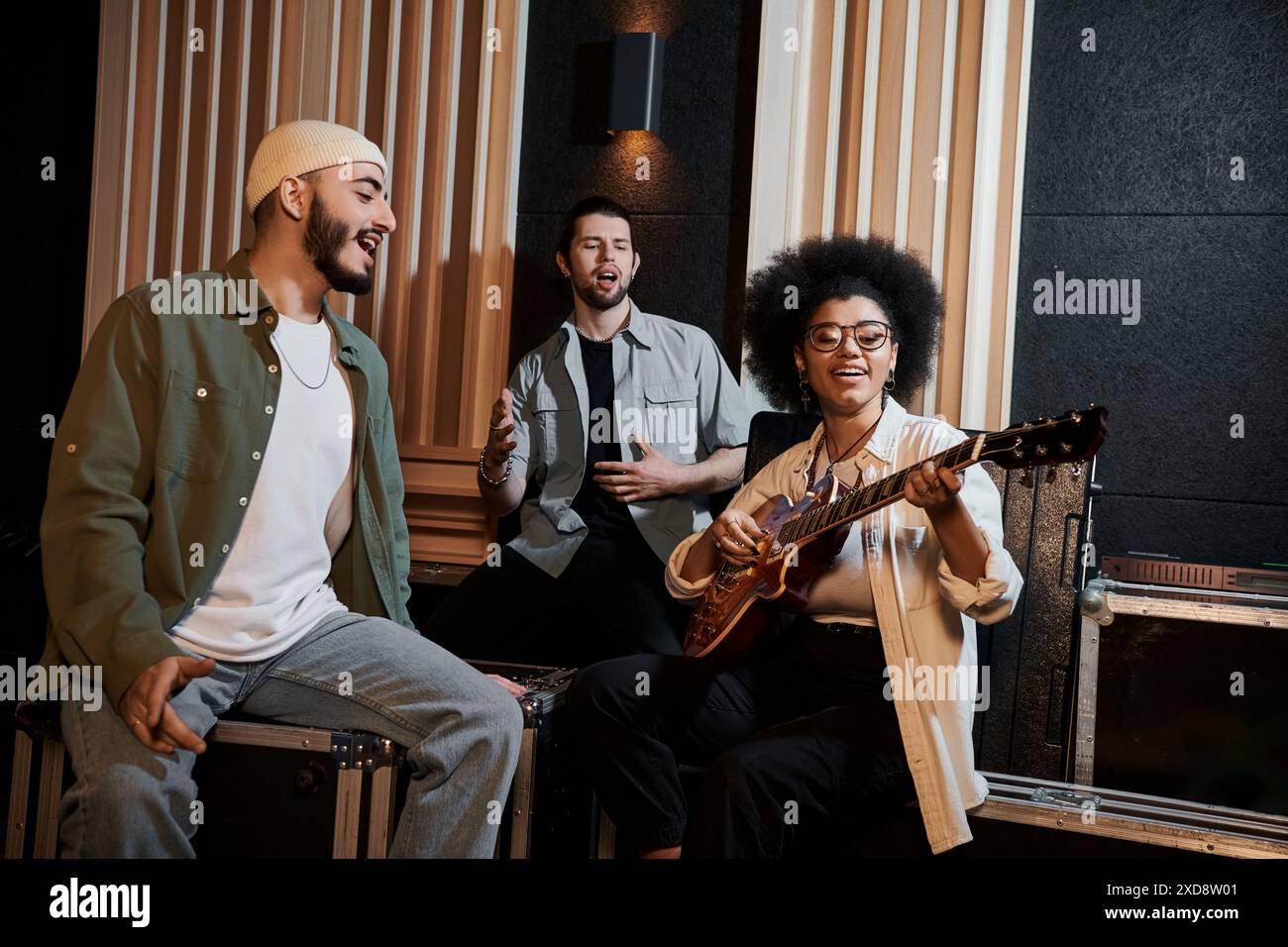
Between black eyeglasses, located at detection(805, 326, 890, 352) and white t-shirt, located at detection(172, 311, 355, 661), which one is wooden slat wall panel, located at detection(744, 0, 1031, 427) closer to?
black eyeglasses, located at detection(805, 326, 890, 352)

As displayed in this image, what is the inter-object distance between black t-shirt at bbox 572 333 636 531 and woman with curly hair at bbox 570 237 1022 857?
678 mm

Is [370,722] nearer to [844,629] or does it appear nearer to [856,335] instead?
[844,629]

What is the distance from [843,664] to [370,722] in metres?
1.05

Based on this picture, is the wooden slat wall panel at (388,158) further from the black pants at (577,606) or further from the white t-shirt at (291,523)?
the white t-shirt at (291,523)

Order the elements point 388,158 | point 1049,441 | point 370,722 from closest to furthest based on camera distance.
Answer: point 1049,441 < point 370,722 < point 388,158

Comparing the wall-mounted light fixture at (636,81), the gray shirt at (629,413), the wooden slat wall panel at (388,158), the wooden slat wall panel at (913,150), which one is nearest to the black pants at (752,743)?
the gray shirt at (629,413)

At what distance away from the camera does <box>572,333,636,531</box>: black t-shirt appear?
341 centimetres

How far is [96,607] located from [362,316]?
92.4 inches

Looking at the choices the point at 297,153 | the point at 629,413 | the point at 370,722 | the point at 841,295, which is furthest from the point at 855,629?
the point at 297,153

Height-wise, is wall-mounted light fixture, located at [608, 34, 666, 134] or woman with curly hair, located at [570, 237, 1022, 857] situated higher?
wall-mounted light fixture, located at [608, 34, 666, 134]

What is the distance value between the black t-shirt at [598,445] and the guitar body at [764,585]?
2.59 ft

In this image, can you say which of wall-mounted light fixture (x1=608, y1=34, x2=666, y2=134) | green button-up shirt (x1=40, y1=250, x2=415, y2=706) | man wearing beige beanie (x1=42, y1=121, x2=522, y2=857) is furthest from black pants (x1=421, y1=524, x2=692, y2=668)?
wall-mounted light fixture (x1=608, y1=34, x2=666, y2=134)

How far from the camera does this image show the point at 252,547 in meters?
2.22

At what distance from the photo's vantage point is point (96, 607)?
1980mm
